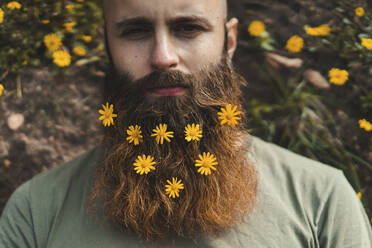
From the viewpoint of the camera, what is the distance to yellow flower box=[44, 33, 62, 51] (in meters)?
2.27

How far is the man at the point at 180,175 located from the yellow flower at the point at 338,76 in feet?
2.23

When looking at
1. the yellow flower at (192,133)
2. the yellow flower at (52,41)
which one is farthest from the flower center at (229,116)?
the yellow flower at (52,41)

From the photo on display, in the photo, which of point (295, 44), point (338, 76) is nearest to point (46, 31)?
point (295, 44)

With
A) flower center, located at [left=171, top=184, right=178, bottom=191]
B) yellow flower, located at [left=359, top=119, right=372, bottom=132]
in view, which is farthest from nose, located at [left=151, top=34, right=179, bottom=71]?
yellow flower, located at [left=359, top=119, right=372, bottom=132]

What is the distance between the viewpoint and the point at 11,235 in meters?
1.75

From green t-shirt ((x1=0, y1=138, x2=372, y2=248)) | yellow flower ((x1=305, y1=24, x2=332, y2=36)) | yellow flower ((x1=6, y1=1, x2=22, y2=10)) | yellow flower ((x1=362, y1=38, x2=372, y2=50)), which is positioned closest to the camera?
green t-shirt ((x1=0, y1=138, x2=372, y2=248))

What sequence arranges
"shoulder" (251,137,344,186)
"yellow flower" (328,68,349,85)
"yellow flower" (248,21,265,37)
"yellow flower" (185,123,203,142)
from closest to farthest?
"yellow flower" (185,123,203,142) < "shoulder" (251,137,344,186) < "yellow flower" (328,68,349,85) < "yellow flower" (248,21,265,37)

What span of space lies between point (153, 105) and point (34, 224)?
0.82m

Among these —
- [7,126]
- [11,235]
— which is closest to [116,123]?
[11,235]

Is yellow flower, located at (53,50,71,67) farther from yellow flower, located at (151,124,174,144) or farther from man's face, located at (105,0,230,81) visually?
yellow flower, located at (151,124,174,144)

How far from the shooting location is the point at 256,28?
8.30ft

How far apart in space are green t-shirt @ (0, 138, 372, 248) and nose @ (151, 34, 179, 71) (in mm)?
639

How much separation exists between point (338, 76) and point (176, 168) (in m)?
1.23

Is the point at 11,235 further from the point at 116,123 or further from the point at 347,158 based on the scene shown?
the point at 347,158
